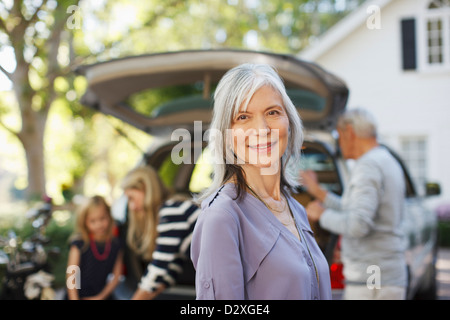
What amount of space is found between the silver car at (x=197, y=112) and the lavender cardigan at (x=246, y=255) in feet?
1.45

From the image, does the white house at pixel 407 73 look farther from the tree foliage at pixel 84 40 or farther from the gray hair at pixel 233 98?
the gray hair at pixel 233 98

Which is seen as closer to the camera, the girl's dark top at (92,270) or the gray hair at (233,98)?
the gray hair at (233,98)

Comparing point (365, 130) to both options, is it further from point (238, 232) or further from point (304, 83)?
point (238, 232)

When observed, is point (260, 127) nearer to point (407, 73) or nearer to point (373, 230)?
point (373, 230)

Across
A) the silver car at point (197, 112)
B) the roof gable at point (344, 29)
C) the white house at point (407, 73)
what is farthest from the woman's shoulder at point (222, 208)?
the roof gable at point (344, 29)

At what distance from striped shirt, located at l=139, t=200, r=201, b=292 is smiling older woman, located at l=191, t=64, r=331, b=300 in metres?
1.50

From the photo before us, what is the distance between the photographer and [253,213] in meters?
1.41

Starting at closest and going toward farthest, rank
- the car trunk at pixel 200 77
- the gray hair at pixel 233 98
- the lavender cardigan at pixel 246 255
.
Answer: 1. the lavender cardigan at pixel 246 255
2. the gray hair at pixel 233 98
3. the car trunk at pixel 200 77

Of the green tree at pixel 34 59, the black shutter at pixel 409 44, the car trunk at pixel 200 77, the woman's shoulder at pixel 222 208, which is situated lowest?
the woman's shoulder at pixel 222 208

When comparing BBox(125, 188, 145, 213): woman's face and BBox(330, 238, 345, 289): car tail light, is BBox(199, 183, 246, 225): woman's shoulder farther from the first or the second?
BBox(125, 188, 145, 213): woman's face

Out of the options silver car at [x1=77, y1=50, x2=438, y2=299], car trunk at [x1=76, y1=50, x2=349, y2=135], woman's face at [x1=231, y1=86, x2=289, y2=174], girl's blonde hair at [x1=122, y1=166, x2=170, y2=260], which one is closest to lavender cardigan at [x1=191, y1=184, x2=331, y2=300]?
woman's face at [x1=231, y1=86, x2=289, y2=174]

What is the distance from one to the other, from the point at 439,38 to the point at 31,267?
42.4ft

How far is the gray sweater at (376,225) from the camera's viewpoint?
115 inches
